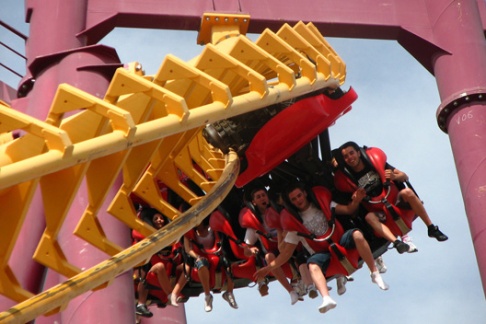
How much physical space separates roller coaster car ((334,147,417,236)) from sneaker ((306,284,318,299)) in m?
0.77

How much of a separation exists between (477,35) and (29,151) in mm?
4520

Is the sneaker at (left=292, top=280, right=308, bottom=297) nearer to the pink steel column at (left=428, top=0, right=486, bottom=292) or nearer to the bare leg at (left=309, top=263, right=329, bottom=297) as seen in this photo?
the bare leg at (left=309, top=263, right=329, bottom=297)

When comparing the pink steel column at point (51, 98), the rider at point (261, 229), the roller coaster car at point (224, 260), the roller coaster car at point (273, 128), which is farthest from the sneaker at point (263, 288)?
the pink steel column at point (51, 98)

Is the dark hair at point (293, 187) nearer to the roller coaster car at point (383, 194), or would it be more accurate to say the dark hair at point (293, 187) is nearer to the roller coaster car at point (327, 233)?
the roller coaster car at point (327, 233)

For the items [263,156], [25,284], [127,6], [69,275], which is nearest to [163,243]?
[69,275]

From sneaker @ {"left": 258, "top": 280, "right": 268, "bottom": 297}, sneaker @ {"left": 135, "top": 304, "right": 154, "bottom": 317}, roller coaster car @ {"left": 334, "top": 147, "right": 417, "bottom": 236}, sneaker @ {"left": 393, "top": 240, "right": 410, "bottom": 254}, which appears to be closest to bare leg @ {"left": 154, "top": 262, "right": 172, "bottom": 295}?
sneaker @ {"left": 135, "top": 304, "right": 154, "bottom": 317}

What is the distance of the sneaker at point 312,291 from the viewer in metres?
8.77

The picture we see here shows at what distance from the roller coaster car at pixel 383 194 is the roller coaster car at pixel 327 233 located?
0.58 ft

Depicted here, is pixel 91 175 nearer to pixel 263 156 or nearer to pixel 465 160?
pixel 263 156

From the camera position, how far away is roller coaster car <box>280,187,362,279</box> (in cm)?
838

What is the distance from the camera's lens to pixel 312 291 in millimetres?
9109

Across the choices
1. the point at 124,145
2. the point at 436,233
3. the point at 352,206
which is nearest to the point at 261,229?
the point at 352,206

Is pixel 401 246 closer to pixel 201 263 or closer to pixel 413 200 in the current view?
pixel 413 200

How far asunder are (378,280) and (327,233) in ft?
1.63
